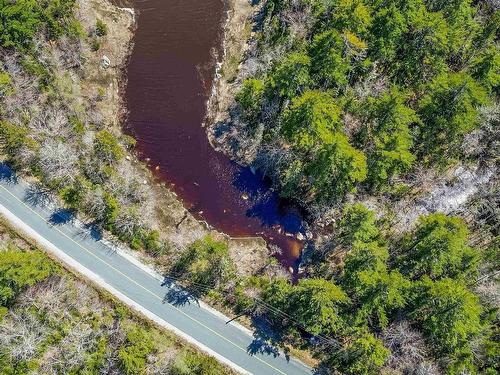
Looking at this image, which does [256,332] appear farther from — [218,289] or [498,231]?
[498,231]

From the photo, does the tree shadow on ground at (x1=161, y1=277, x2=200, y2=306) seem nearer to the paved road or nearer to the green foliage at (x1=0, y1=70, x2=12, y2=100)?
the paved road

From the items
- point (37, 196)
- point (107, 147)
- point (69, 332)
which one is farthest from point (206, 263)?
point (37, 196)

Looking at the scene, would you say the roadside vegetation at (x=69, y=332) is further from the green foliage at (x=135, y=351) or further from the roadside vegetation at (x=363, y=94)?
the roadside vegetation at (x=363, y=94)

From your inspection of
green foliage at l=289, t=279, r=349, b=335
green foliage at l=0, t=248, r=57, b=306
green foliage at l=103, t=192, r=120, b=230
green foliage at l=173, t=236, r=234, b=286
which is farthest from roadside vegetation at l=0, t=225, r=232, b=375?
green foliage at l=289, t=279, r=349, b=335

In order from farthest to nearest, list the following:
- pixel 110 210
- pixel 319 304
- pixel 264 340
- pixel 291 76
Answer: pixel 291 76 < pixel 110 210 < pixel 264 340 < pixel 319 304

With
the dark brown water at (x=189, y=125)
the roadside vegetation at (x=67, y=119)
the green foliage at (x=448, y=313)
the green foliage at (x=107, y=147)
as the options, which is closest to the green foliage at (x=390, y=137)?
the dark brown water at (x=189, y=125)

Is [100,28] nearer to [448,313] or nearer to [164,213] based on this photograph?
[164,213]
